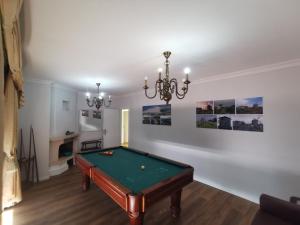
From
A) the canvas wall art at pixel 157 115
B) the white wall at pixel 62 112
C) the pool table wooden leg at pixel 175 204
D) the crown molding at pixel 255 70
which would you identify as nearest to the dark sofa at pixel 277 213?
the pool table wooden leg at pixel 175 204

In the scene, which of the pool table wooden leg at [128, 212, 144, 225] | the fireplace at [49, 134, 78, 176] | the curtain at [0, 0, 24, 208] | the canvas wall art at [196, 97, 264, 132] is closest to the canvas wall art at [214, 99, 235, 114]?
the canvas wall art at [196, 97, 264, 132]

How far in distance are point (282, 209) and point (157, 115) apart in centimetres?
339

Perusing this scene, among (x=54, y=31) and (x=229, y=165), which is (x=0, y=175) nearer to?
(x=54, y=31)

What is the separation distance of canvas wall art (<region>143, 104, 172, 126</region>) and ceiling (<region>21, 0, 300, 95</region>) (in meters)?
1.86

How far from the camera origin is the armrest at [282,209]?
1593mm

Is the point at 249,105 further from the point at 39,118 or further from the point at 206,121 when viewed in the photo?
the point at 39,118

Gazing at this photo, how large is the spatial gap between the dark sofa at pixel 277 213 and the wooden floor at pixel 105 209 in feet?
2.13

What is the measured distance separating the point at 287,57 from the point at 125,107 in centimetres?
489

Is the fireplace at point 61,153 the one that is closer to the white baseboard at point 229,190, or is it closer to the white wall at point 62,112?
the white wall at point 62,112

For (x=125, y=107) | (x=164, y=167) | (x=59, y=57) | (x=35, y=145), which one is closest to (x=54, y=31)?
(x=59, y=57)

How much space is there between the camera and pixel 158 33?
64.9 inches

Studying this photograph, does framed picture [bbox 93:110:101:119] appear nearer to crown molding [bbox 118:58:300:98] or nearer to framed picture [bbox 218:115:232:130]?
crown molding [bbox 118:58:300:98]

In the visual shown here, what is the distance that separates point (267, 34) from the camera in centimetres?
165

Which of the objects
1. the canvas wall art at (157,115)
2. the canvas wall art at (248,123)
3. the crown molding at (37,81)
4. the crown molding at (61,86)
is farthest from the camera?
the canvas wall art at (157,115)
